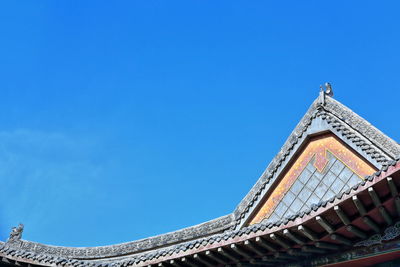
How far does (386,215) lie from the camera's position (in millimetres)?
9172

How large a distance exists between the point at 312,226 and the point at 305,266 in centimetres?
155

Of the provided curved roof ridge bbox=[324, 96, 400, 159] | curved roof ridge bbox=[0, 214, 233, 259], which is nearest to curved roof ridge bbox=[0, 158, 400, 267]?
curved roof ridge bbox=[0, 214, 233, 259]

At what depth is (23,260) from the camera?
12422mm

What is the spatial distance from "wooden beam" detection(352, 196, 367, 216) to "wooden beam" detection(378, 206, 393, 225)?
0.86 ft

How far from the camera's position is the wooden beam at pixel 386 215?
29.6ft

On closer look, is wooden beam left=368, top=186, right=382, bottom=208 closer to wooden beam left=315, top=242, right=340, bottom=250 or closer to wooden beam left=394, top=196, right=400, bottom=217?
wooden beam left=394, top=196, right=400, bottom=217

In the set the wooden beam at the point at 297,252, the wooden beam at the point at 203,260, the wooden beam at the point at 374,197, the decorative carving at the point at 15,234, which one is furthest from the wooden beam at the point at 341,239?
the decorative carving at the point at 15,234

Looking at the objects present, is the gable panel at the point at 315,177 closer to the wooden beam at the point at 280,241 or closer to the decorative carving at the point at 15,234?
the wooden beam at the point at 280,241

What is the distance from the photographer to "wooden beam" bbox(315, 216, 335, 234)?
922cm

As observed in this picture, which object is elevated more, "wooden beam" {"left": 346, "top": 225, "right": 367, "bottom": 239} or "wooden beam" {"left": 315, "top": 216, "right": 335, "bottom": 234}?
"wooden beam" {"left": 346, "top": 225, "right": 367, "bottom": 239}

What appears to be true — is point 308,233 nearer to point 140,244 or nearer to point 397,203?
point 397,203

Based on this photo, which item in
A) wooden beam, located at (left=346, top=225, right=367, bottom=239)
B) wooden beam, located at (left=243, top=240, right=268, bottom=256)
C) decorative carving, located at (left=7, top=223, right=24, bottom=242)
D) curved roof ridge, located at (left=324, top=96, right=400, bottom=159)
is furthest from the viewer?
decorative carving, located at (left=7, top=223, right=24, bottom=242)

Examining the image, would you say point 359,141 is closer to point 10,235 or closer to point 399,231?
point 399,231

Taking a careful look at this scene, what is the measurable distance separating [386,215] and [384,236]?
60 centimetres
